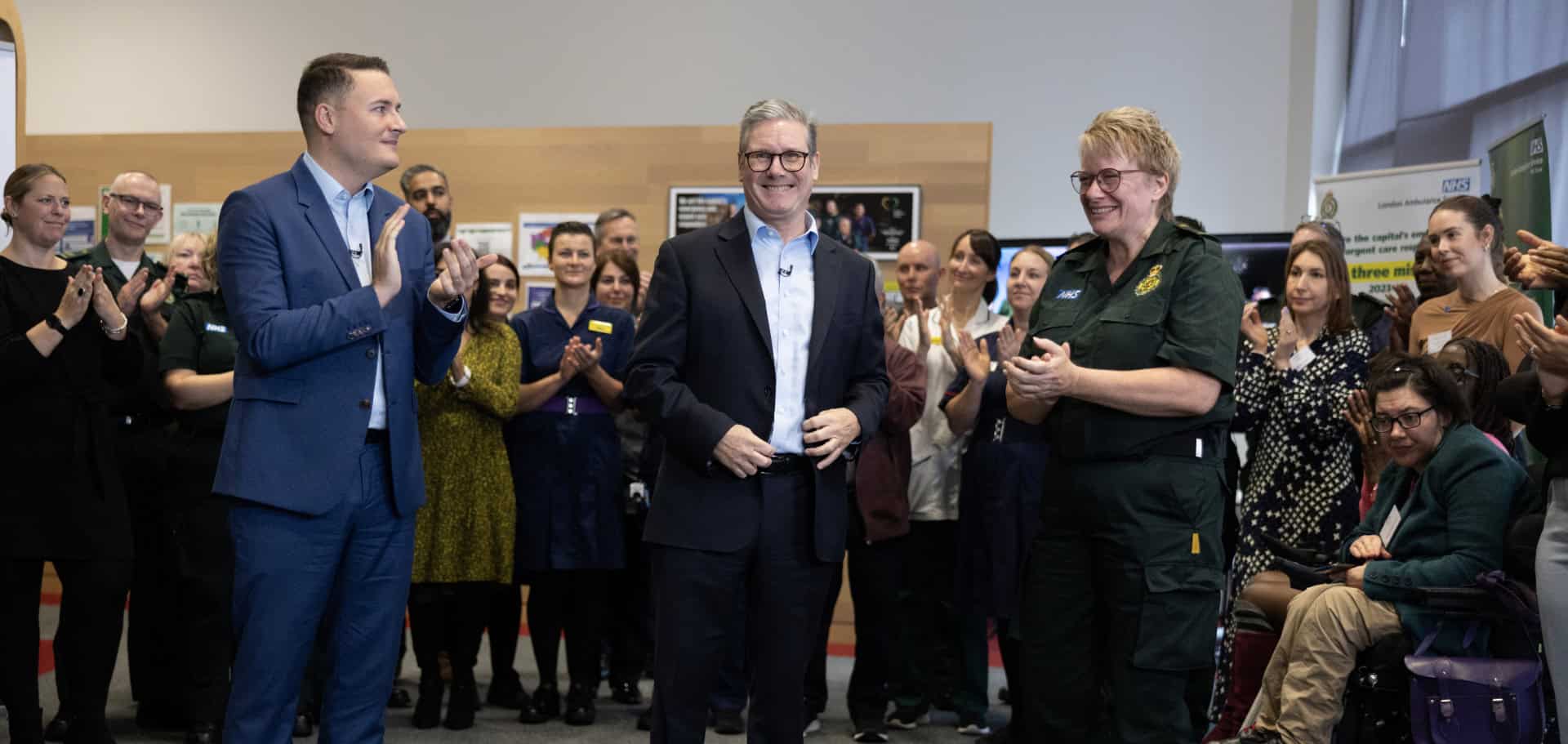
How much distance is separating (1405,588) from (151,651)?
12.1ft

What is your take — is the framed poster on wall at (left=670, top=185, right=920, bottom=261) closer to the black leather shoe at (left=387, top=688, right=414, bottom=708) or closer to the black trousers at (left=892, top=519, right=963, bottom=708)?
the black trousers at (left=892, top=519, right=963, bottom=708)

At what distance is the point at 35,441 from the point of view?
3.43 metres

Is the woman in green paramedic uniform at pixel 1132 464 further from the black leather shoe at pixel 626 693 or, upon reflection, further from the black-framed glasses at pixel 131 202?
the black-framed glasses at pixel 131 202

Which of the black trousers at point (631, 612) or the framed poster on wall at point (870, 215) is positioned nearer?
the black trousers at point (631, 612)

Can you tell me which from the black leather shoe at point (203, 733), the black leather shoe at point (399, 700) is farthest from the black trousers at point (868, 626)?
the black leather shoe at point (203, 733)

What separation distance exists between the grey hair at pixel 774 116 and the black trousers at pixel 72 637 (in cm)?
221

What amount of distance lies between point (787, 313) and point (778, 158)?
304mm

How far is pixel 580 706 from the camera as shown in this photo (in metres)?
4.33

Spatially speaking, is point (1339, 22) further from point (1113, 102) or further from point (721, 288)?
point (721, 288)

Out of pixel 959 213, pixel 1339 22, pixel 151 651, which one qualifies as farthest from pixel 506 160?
pixel 1339 22

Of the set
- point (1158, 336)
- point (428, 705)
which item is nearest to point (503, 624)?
point (428, 705)

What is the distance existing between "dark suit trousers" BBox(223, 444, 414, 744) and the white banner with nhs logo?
4.15 meters

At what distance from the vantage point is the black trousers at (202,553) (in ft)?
12.9

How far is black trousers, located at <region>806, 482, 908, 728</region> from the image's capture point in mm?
4266
